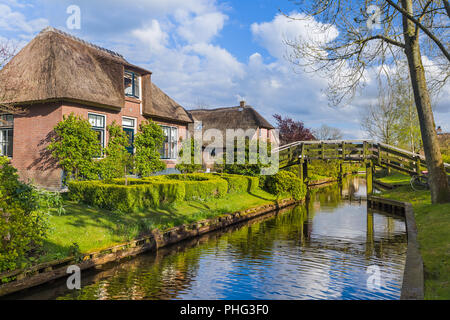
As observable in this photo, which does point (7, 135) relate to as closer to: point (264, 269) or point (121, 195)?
point (121, 195)

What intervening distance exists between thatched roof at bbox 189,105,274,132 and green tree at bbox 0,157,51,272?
32.1 metres

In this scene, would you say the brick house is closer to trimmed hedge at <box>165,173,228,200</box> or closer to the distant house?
trimmed hedge at <box>165,173,228,200</box>

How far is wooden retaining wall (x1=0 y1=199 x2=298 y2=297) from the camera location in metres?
6.32

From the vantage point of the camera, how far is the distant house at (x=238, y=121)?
126 ft

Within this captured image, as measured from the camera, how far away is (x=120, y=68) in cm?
1777

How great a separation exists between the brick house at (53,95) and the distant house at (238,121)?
19428 millimetres

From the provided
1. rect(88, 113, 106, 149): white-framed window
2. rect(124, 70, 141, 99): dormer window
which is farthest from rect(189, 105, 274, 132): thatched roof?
rect(88, 113, 106, 149): white-framed window

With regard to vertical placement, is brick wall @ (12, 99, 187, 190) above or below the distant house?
below

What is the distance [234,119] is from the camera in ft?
130

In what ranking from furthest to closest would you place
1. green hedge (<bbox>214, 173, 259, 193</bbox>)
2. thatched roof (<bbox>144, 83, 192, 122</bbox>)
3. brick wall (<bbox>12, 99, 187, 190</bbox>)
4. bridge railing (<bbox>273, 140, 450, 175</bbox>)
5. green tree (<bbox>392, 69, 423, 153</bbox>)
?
green tree (<bbox>392, 69, 423, 153</bbox>) < thatched roof (<bbox>144, 83, 192, 122</bbox>) < bridge railing (<bbox>273, 140, 450, 175</bbox>) < green hedge (<bbox>214, 173, 259, 193</bbox>) < brick wall (<bbox>12, 99, 187, 190</bbox>)

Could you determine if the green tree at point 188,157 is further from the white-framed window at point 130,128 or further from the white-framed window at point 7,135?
the white-framed window at point 7,135

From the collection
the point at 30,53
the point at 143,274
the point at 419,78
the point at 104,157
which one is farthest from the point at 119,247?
the point at 30,53

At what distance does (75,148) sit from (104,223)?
19.9 feet

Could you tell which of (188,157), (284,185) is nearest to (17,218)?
(188,157)
